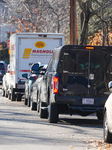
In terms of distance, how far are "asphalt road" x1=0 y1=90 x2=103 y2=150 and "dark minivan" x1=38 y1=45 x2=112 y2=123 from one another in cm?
60

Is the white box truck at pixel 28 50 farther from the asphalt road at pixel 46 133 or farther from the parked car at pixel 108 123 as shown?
the parked car at pixel 108 123

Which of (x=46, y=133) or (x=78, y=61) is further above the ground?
(x=78, y=61)

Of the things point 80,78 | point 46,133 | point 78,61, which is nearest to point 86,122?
point 80,78

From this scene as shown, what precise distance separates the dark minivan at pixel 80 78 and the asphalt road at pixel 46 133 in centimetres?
60

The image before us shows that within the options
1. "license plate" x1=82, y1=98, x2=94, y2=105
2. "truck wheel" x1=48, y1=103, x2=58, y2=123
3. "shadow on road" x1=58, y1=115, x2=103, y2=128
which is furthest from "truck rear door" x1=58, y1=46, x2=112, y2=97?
"shadow on road" x1=58, y1=115, x2=103, y2=128

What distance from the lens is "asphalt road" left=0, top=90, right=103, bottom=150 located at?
8.36 m

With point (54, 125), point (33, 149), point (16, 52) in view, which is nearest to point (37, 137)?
point (33, 149)

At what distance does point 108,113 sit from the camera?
339 inches

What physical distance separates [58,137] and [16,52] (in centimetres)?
1038

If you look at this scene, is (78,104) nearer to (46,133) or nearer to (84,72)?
(84,72)

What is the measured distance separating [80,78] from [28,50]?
8.41 meters

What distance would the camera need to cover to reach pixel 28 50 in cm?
1955

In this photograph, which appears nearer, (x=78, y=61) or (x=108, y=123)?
(x=108, y=123)

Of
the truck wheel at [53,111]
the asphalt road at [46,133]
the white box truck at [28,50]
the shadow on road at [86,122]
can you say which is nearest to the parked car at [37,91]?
the asphalt road at [46,133]
